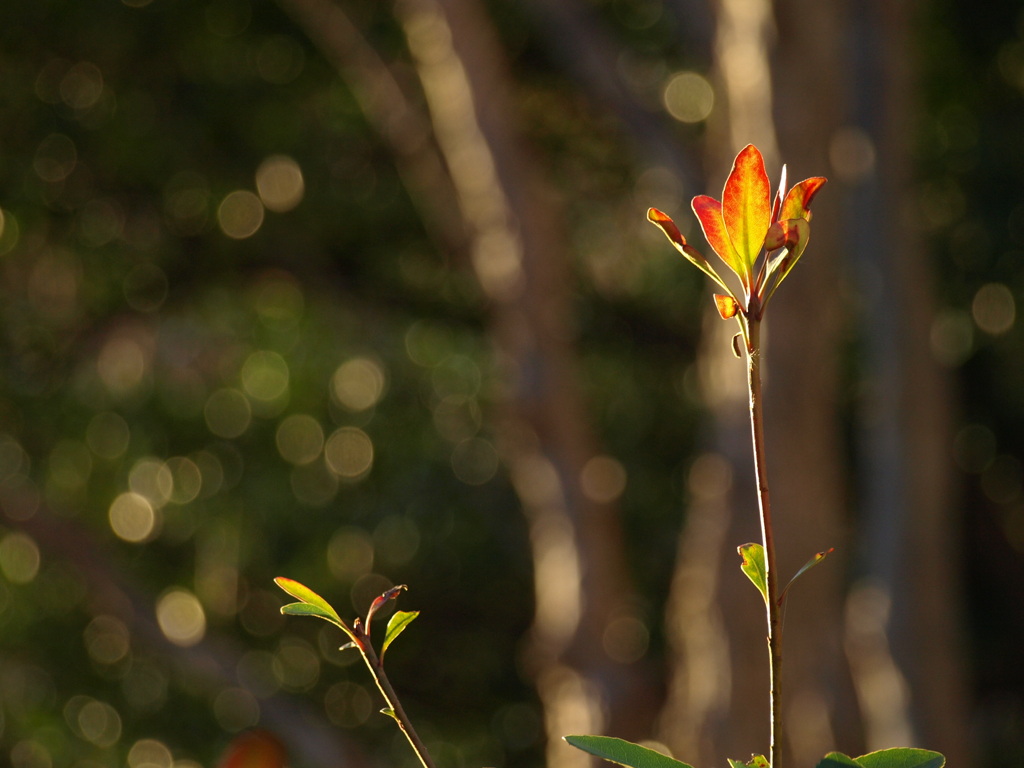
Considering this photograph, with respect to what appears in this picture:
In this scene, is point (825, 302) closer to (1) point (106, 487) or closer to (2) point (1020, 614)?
(2) point (1020, 614)

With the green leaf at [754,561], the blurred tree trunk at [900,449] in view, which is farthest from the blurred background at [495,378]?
the green leaf at [754,561]

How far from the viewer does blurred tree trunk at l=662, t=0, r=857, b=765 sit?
2236 mm

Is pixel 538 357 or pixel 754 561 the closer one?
pixel 754 561

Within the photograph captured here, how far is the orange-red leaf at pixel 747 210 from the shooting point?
14.2 inches

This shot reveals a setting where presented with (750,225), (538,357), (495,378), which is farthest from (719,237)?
(495,378)

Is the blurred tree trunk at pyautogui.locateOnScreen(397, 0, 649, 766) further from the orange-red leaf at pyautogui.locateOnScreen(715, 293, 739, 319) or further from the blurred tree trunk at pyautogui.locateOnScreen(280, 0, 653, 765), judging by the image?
the orange-red leaf at pyautogui.locateOnScreen(715, 293, 739, 319)

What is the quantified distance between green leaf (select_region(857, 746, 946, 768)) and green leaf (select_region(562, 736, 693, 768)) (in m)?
0.06

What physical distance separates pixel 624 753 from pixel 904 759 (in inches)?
3.7

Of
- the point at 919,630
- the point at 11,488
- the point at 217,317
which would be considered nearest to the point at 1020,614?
the point at 919,630

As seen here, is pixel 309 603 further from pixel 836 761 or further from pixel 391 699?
pixel 836 761

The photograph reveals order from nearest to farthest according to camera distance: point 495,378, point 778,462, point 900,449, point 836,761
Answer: point 836,761
point 778,462
point 900,449
point 495,378

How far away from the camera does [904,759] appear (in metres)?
0.38

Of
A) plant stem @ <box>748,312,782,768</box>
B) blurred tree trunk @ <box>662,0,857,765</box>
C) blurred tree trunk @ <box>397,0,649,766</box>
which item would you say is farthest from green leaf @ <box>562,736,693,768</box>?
blurred tree trunk @ <box>397,0,649,766</box>

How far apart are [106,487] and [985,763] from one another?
337 centimetres
